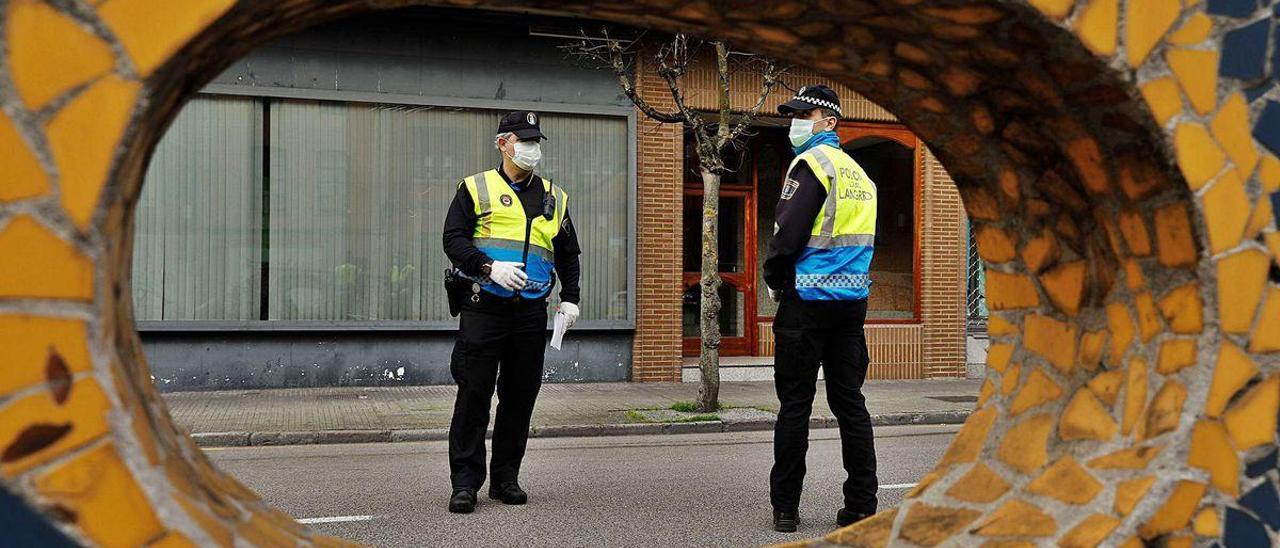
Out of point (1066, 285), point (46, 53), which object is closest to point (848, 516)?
point (1066, 285)

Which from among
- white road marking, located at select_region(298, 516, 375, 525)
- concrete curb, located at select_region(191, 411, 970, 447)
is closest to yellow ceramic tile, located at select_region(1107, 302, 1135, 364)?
white road marking, located at select_region(298, 516, 375, 525)

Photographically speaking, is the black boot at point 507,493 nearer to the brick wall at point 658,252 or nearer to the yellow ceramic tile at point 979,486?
the yellow ceramic tile at point 979,486

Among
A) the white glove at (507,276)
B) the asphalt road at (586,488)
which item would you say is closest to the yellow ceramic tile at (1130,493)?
the asphalt road at (586,488)

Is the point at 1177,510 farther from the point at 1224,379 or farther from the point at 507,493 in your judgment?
the point at 507,493

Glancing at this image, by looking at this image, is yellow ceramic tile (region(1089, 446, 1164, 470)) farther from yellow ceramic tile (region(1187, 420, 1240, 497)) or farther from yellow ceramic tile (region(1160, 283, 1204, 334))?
yellow ceramic tile (region(1160, 283, 1204, 334))

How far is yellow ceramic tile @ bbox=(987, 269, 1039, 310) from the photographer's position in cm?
316

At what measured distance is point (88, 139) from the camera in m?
1.73

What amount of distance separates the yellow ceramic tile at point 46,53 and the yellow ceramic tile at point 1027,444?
226cm

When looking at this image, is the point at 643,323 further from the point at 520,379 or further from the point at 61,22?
the point at 61,22

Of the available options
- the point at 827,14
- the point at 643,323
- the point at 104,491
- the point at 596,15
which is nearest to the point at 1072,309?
the point at 827,14

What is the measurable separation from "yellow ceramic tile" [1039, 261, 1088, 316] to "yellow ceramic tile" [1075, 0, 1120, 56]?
75 centimetres

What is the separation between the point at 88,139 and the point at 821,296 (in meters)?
3.92

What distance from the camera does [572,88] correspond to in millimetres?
13945

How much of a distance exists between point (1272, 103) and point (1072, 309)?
2.29 ft
